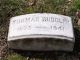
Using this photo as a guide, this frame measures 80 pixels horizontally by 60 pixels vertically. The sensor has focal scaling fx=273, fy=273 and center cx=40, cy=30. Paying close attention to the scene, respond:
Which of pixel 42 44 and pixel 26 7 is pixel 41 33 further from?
pixel 26 7

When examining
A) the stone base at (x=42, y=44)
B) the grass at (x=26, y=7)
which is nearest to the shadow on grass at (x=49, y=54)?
the stone base at (x=42, y=44)

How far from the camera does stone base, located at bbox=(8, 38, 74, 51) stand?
3.42m

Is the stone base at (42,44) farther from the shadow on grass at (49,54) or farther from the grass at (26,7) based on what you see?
the grass at (26,7)

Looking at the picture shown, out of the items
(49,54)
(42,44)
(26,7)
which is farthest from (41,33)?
(26,7)

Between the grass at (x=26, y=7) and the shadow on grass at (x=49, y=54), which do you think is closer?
the shadow on grass at (x=49, y=54)

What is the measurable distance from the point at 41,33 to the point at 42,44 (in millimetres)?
164

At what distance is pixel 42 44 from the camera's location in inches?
136

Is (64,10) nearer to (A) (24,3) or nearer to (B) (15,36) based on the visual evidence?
(A) (24,3)

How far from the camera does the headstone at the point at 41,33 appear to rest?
339cm

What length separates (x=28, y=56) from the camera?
3.55 meters

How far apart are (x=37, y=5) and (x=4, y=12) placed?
521 millimetres

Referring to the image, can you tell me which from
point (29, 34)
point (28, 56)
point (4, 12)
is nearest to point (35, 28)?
point (29, 34)

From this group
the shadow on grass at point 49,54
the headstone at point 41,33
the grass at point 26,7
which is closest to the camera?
the headstone at point 41,33

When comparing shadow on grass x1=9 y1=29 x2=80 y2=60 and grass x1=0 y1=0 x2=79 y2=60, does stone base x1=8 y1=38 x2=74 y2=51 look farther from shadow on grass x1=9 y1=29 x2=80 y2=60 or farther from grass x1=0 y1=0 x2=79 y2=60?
grass x1=0 y1=0 x2=79 y2=60
